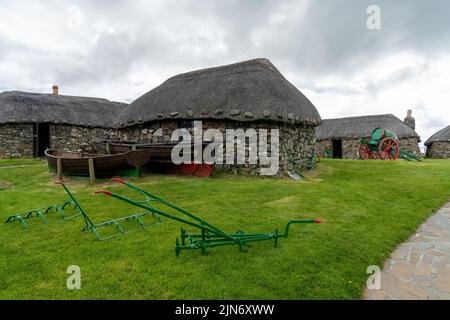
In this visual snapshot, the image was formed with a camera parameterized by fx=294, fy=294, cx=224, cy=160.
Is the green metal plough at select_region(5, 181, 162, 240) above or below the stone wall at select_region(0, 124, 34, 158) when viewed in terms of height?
below

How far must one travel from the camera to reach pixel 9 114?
68.4 feet

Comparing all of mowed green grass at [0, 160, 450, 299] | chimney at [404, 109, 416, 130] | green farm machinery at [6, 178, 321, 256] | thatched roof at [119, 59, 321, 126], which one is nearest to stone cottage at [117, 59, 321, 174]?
thatched roof at [119, 59, 321, 126]

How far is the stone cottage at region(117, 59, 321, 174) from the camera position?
12.1 meters

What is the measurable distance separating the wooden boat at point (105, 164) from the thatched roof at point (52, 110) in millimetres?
8996

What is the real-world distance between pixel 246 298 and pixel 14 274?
314 centimetres

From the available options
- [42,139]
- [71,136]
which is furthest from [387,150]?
[42,139]

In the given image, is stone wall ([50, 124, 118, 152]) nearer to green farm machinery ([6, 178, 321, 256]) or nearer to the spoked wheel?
green farm machinery ([6, 178, 321, 256])

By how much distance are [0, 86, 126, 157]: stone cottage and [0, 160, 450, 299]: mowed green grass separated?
14.5 metres

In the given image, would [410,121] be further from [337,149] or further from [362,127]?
[337,149]

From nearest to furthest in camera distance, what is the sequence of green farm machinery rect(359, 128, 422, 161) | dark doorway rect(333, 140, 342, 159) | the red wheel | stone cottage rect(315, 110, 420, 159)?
green farm machinery rect(359, 128, 422, 161) → the red wheel → stone cottage rect(315, 110, 420, 159) → dark doorway rect(333, 140, 342, 159)

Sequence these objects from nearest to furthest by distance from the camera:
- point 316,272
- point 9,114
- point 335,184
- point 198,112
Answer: point 316,272, point 335,184, point 198,112, point 9,114
